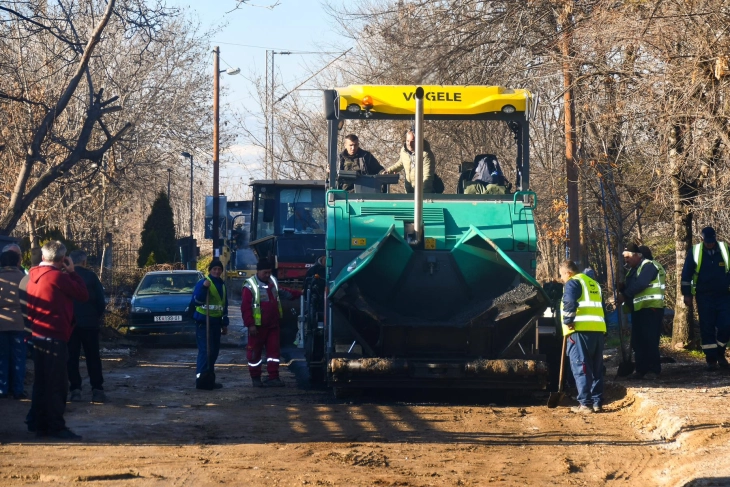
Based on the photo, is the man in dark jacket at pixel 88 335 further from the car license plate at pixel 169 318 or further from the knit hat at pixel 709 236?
the car license plate at pixel 169 318

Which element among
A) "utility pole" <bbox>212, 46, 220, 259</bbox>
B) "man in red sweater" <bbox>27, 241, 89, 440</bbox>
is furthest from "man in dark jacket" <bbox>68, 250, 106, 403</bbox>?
"utility pole" <bbox>212, 46, 220, 259</bbox>

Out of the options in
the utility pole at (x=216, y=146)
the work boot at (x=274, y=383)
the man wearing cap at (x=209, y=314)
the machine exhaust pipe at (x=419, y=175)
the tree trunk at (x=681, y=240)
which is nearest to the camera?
the machine exhaust pipe at (x=419, y=175)

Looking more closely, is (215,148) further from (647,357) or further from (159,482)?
(159,482)

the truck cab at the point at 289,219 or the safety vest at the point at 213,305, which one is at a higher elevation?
the truck cab at the point at 289,219

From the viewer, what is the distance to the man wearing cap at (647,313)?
11.0 meters

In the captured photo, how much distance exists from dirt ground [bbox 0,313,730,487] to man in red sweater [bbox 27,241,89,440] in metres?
0.23

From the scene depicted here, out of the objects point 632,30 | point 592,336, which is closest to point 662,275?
point 592,336

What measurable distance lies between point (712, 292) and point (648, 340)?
3.92ft

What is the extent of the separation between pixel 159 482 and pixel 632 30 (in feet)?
27.3

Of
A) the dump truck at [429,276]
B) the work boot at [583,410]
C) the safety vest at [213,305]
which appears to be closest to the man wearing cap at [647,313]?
the dump truck at [429,276]

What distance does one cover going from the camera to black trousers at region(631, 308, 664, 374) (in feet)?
36.0

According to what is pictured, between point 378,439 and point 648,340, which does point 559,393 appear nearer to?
point 648,340

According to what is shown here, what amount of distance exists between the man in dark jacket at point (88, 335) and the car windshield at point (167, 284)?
8.32 meters

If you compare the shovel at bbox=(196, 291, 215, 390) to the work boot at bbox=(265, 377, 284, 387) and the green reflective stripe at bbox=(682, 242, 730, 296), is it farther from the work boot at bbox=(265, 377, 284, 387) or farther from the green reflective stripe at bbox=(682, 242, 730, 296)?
the green reflective stripe at bbox=(682, 242, 730, 296)
